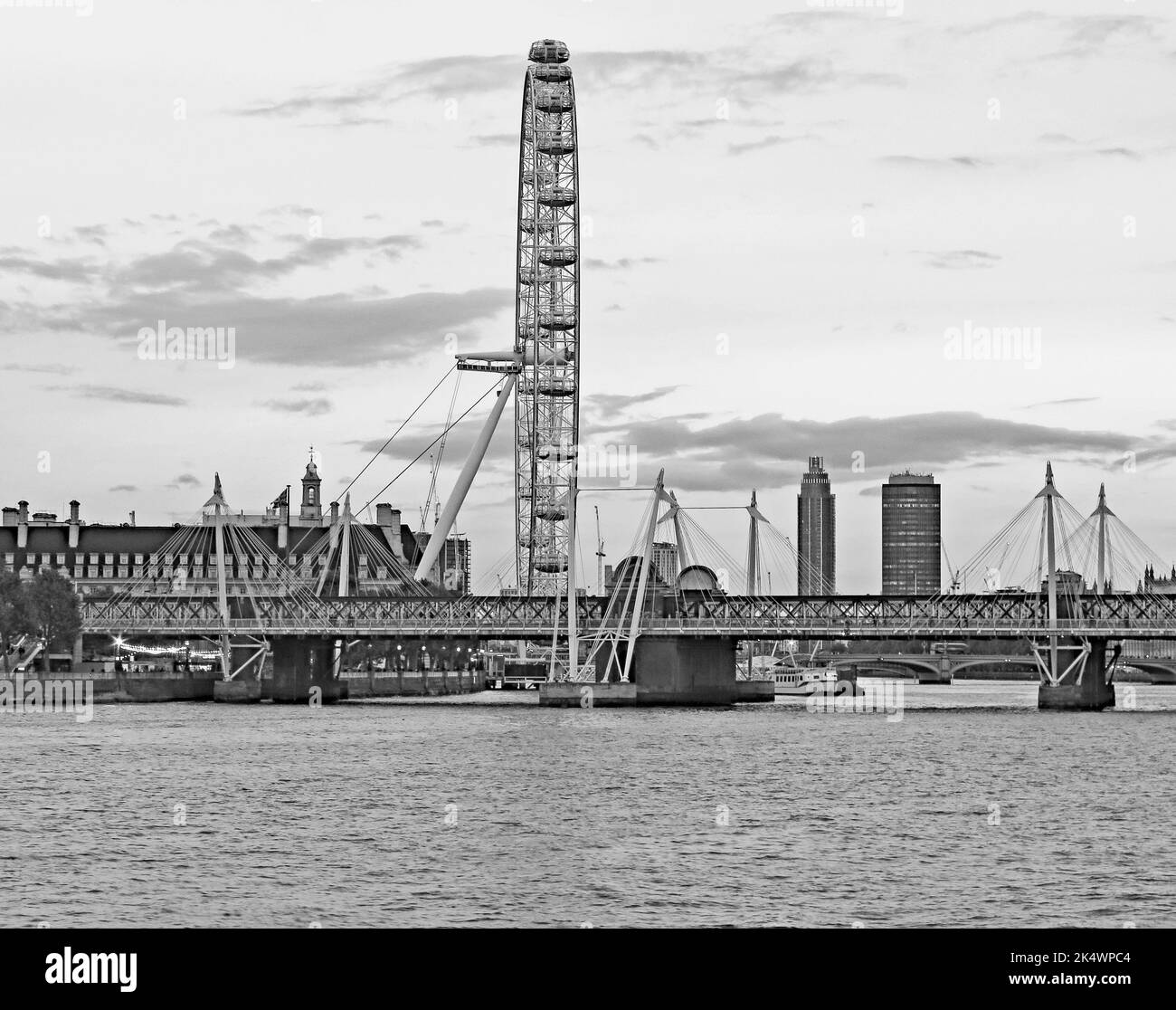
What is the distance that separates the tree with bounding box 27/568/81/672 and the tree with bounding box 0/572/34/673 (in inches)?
15.0

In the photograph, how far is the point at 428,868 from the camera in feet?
113

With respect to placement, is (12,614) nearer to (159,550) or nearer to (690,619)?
(690,619)

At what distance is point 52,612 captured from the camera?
114688mm

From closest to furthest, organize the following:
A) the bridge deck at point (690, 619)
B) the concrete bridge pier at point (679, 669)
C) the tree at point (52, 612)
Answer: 1. the bridge deck at point (690, 619)
2. the concrete bridge pier at point (679, 669)
3. the tree at point (52, 612)

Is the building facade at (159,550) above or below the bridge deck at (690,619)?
above

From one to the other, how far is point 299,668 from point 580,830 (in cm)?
8060

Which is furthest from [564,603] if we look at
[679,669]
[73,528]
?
[73,528]

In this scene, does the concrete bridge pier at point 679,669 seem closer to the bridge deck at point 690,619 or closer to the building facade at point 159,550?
the bridge deck at point 690,619

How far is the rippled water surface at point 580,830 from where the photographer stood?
30312mm

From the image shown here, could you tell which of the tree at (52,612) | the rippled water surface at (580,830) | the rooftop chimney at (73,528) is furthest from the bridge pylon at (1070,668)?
the rooftop chimney at (73,528)

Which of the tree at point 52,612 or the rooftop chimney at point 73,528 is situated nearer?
the tree at point 52,612

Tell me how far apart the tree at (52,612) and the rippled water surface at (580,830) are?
1461 inches
